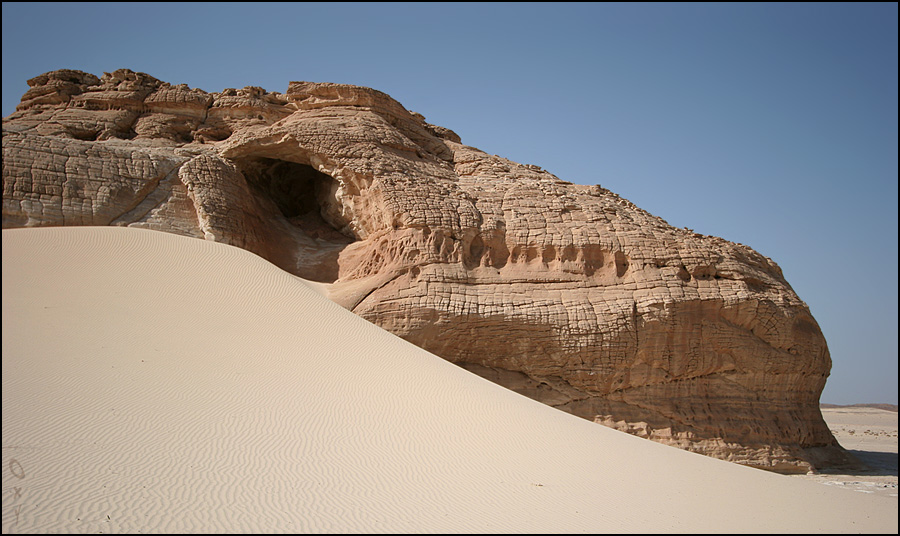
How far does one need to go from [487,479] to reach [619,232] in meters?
7.74

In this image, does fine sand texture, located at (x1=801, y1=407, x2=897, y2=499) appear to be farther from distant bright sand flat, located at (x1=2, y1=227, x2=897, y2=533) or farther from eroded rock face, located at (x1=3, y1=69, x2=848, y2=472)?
distant bright sand flat, located at (x1=2, y1=227, x2=897, y2=533)

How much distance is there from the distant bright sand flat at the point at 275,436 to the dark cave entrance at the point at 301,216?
89.9 inches

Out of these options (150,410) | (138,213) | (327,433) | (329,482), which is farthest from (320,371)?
(138,213)

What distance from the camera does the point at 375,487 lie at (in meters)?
5.64

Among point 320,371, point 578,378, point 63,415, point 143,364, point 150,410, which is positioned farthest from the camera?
point 578,378

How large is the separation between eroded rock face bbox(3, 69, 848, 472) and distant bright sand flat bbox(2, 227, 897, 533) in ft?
4.14

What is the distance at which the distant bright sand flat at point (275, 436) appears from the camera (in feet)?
16.2

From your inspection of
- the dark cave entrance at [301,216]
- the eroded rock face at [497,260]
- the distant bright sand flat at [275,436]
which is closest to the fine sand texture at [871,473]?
the eroded rock face at [497,260]

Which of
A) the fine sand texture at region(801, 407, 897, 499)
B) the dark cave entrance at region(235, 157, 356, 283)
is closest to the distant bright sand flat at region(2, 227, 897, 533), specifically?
the dark cave entrance at region(235, 157, 356, 283)

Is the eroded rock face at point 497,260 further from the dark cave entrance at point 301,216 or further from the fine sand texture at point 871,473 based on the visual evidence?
the fine sand texture at point 871,473

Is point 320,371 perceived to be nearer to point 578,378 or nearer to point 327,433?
point 327,433

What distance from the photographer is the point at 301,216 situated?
611 inches

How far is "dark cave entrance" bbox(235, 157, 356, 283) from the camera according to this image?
44.4ft

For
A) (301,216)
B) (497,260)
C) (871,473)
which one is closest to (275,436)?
(497,260)
